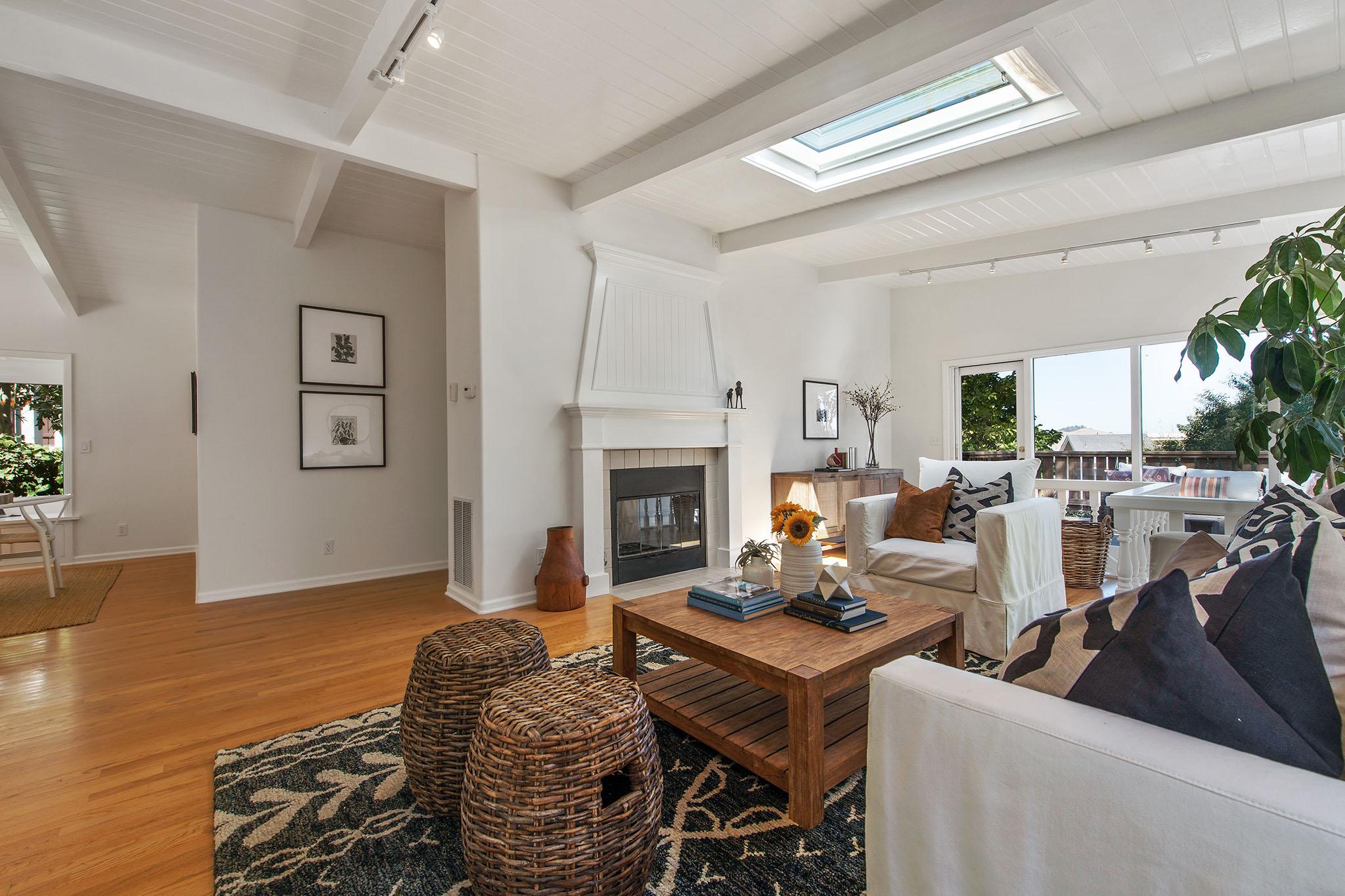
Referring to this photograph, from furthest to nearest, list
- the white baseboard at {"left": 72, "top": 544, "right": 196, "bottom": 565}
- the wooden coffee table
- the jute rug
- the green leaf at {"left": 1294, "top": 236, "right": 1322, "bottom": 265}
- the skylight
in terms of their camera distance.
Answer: the white baseboard at {"left": 72, "top": 544, "right": 196, "bottom": 565}, the jute rug, the skylight, the green leaf at {"left": 1294, "top": 236, "right": 1322, "bottom": 265}, the wooden coffee table

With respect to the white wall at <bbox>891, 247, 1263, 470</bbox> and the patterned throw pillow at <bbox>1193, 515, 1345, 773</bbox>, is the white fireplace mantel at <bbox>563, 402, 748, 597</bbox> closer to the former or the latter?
the white wall at <bbox>891, 247, 1263, 470</bbox>

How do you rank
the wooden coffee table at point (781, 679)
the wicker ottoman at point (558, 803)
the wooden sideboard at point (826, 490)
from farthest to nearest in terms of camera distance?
1. the wooden sideboard at point (826, 490)
2. the wooden coffee table at point (781, 679)
3. the wicker ottoman at point (558, 803)

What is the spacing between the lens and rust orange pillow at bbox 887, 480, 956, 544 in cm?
340

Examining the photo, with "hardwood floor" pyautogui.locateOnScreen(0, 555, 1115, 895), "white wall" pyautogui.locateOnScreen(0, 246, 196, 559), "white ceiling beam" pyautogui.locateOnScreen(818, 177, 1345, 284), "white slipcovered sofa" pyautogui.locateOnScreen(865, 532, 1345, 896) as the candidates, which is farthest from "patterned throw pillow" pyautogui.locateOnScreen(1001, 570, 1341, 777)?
"white wall" pyautogui.locateOnScreen(0, 246, 196, 559)

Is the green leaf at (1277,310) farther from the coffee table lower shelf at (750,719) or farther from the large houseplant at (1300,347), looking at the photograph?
the coffee table lower shelf at (750,719)

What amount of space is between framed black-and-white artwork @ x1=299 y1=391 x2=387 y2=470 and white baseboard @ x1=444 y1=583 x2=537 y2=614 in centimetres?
151

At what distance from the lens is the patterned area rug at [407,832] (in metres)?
1.47

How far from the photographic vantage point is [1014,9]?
2160 millimetres

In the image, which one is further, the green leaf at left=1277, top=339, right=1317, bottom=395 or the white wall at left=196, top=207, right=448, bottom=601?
the white wall at left=196, top=207, right=448, bottom=601

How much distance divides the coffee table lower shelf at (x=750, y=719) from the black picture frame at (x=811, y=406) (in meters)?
3.70

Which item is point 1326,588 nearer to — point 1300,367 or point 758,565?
point 1300,367

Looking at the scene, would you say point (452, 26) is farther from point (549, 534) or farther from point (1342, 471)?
point (1342, 471)

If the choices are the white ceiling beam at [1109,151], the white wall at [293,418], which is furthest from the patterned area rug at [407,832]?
the white ceiling beam at [1109,151]

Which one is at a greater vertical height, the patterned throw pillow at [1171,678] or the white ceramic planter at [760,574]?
the patterned throw pillow at [1171,678]
